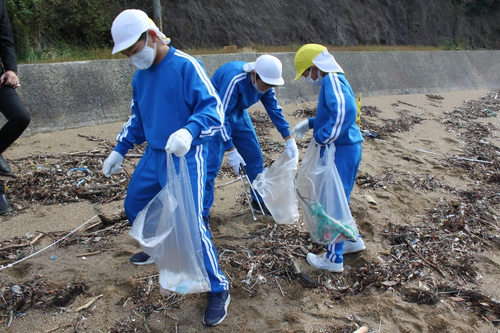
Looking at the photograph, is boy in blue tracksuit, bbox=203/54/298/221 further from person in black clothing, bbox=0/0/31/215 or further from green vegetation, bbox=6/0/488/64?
green vegetation, bbox=6/0/488/64

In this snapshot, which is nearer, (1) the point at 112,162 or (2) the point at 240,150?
(1) the point at 112,162

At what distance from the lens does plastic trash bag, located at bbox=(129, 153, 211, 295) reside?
7.47ft

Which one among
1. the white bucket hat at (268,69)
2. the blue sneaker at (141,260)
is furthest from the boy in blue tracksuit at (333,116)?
the blue sneaker at (141,260)

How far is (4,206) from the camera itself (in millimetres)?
3479

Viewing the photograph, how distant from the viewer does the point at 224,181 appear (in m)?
4.48

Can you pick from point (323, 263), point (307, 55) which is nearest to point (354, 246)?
point (323, 263)

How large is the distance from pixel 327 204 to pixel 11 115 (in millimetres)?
2792

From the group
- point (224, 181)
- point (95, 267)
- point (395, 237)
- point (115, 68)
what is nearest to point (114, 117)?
point (115, 68)

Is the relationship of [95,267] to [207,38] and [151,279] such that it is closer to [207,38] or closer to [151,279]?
[151,279]

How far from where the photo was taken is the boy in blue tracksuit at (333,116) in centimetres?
274

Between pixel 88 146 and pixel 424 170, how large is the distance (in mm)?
4159

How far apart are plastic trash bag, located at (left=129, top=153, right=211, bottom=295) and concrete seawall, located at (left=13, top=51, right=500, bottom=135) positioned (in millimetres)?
3564

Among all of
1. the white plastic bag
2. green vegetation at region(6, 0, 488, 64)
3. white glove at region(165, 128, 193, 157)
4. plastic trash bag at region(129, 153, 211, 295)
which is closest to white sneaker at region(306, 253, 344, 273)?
the white plastic bag

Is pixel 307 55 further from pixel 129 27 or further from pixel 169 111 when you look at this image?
pixel 129 27
